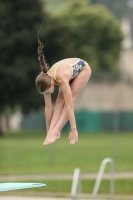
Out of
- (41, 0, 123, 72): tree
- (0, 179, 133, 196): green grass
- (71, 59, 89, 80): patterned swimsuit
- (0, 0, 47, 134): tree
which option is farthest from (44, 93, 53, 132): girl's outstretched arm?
(41, 0, 123, 72): tree

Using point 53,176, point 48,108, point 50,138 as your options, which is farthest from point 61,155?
point 50,138

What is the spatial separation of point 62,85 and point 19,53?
147 ft

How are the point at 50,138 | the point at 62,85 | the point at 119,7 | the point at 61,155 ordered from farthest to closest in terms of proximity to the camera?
the point at 119,7 < the point at 61,155 < the point at 50,138 < the point at 62,85

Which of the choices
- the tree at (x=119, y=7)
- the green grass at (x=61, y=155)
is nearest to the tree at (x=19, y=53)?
the green grass at (x=61, y=155)

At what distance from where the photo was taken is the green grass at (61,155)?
106ft

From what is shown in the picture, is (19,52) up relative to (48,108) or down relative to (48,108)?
up

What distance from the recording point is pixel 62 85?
9734mm

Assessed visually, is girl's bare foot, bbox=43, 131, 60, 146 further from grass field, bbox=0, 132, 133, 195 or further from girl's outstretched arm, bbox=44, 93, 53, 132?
grass field, bbox=0, 132, 133, 195

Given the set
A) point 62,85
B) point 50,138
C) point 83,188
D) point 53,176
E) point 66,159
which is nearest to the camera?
point 62,85

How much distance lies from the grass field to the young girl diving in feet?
32.8

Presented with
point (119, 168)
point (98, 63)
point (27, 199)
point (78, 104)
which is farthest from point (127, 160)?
point (98, 63)

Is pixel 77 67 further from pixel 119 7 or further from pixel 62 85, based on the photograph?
pixel 119 7

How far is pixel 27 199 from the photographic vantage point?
58.6 ft

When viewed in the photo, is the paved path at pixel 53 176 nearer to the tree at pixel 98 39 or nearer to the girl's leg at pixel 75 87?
the girl's leg at pixel 75 87
